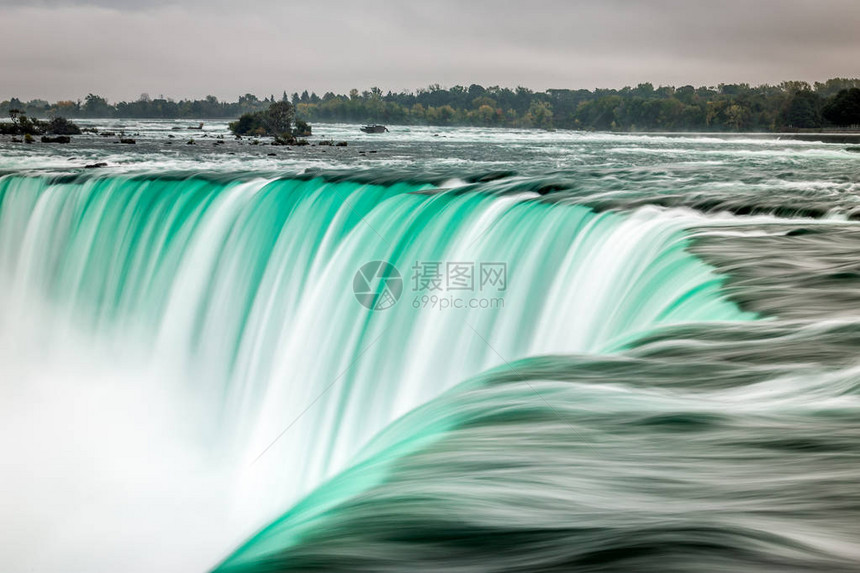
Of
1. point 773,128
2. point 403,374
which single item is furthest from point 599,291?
point 773,128

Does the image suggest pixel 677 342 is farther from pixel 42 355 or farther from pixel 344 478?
pixel 42 355

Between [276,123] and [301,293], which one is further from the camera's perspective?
[276,123]

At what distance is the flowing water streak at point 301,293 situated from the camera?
8.28 metres

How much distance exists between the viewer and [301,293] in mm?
11242

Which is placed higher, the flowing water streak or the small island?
the small island

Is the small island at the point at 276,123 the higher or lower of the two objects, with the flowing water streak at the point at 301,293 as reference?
higher

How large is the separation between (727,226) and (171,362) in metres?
8.02

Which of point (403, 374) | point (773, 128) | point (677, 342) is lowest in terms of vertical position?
point (403, 374)

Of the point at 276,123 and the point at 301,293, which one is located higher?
the point at 276,123

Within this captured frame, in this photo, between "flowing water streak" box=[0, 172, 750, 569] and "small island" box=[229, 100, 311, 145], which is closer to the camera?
"flowing water streak" box=[0, 172, 750, 569]

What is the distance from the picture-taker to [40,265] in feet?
46.1

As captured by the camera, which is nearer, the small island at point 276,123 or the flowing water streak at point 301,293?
the flowing water streak at point 301,293

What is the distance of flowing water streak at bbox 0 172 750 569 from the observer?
27.2 feet

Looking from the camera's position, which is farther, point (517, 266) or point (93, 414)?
point (93, 414)
